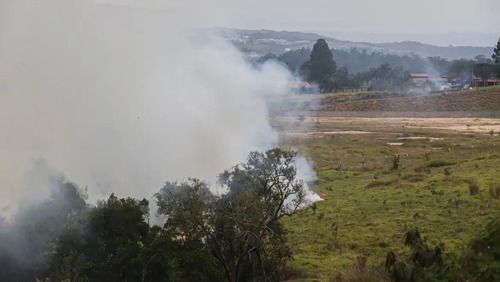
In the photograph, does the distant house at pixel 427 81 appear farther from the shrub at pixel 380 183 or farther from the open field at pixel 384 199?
the shrub at pixel 380 183

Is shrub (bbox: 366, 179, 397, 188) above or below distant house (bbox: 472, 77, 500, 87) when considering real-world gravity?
below

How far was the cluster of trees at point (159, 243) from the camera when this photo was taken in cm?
1566

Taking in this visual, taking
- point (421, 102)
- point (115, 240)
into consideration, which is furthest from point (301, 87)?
point (115, 240)

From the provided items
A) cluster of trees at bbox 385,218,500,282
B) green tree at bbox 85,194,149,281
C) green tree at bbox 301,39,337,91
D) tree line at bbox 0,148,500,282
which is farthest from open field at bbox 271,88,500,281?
green tree at bbox 301,39,337,91

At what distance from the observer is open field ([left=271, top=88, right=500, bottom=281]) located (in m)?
18.5

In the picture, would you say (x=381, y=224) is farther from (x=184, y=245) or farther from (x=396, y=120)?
(x=396, y=120)

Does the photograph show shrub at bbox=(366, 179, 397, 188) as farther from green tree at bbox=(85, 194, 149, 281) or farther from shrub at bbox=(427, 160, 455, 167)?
green tree at bbox=(85, 194, 149, 281)

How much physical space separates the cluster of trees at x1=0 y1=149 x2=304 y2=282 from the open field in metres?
1.77

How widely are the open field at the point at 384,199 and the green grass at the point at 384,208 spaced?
30 millimetres

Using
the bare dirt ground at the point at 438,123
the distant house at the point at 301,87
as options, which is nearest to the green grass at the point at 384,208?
the bare dirt ground at the point at 438,123

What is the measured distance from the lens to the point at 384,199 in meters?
25.4

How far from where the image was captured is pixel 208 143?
33219mm

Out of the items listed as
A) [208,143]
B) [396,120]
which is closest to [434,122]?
[396,120]

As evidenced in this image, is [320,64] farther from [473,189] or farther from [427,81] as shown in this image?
[473,189]
